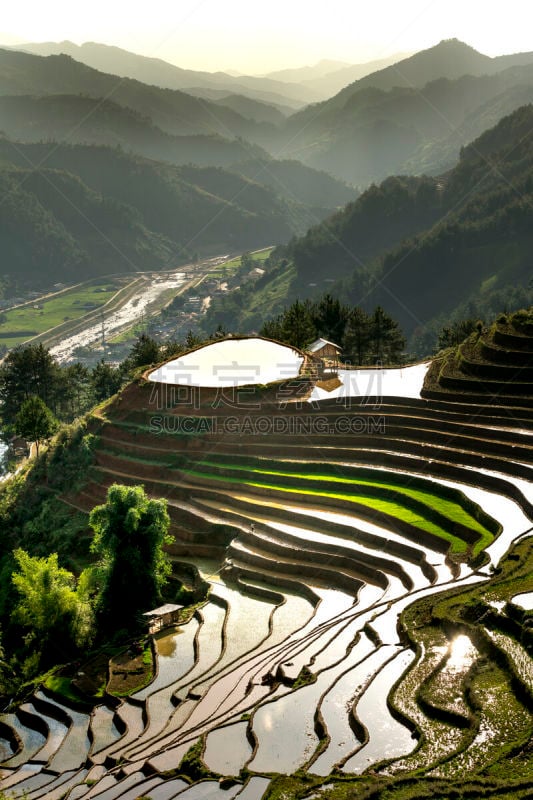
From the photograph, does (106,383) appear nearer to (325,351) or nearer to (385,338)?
(385,338)

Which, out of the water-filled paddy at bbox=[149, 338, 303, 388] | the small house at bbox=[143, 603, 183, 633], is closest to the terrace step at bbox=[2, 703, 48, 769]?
the small house at bbox=[143, 603, 183, 633]

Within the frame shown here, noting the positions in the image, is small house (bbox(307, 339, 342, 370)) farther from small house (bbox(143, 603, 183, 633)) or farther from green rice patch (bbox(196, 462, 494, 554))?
small house (bbox(143, 603, 183, 633))

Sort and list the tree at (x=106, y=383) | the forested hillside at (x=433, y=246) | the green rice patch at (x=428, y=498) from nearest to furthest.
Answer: the green rice patch at (x=428, y=498)
the tree at (x=106, y=383)
the forested hillside at (x=433, y=246)

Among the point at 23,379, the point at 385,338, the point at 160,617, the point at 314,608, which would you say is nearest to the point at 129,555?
the point at 160,617

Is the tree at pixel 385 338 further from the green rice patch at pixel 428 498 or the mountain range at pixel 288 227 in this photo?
the mountain range at pixel 288 227

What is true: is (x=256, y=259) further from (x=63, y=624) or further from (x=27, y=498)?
(x=63, y=624)

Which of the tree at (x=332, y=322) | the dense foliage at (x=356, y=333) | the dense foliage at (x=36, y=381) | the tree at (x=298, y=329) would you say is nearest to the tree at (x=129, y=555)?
the tree at (x=298, y=329)
